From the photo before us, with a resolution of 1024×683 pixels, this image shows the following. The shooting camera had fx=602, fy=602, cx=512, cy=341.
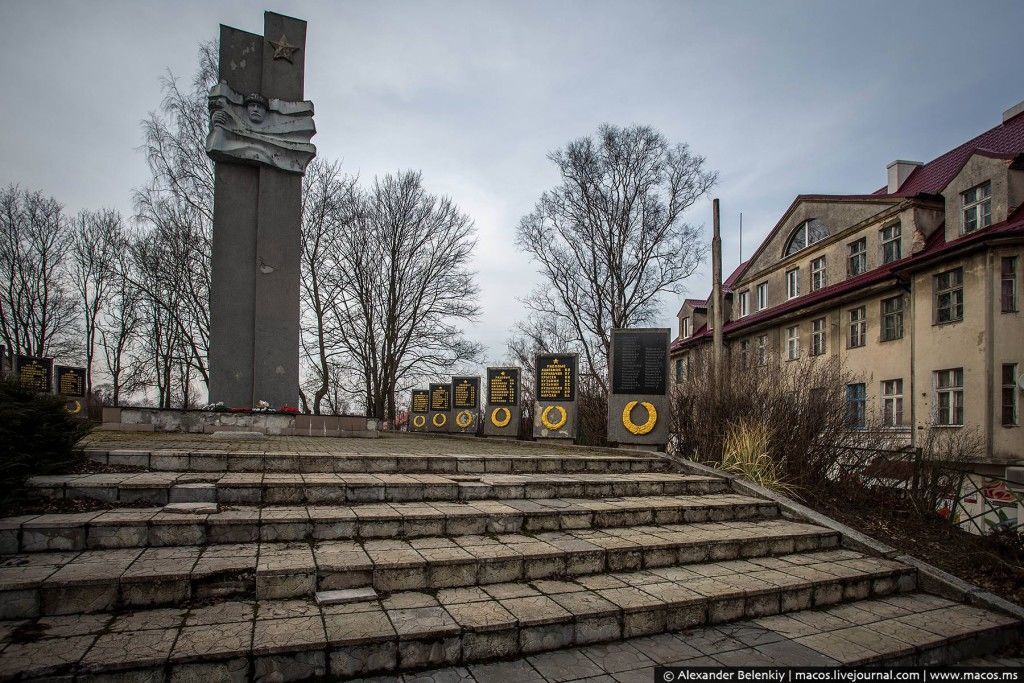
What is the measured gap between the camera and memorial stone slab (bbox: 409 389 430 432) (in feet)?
79.0

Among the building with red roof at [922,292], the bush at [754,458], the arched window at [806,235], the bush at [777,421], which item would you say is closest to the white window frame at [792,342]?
the building with red roof at [922,292]

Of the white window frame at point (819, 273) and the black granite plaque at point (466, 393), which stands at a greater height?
the white window frame at point (819, 273)

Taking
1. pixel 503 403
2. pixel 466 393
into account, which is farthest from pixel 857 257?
pixel 503 403

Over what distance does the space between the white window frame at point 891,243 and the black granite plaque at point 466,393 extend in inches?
635

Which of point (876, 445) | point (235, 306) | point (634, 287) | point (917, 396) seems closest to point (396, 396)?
point (634, 287)

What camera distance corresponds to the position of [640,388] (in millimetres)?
10180

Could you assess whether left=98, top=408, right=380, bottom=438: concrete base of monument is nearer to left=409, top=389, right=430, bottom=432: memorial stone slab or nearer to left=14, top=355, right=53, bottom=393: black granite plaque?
left=14, top=355, right=53, bottom=393: black granite plaque

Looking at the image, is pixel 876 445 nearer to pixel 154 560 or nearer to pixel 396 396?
pixel 154 560

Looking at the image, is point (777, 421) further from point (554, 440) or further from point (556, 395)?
point (554, 440)

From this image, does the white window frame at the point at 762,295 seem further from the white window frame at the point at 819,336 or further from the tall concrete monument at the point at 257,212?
the tall concrete monument at the point at 257,212

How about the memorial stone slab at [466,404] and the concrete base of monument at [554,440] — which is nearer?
the concrete base of monument at [554,440]

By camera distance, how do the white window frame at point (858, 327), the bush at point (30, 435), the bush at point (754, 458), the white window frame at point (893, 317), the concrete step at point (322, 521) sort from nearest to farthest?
the concrete step at point (322, 521)
the bush at point (30, 435)
the bush at point (754, 458)
the white window frame at point (893, 317)
the white window frame at point (858, 327)

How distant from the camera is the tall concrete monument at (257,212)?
45.3ft

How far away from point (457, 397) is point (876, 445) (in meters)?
13.4
